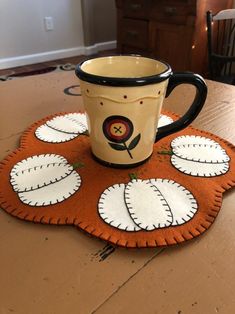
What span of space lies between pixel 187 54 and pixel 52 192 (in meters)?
1.80

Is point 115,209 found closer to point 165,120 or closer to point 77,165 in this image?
point 77,165

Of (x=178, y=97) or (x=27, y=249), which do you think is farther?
(x=178, y=97)

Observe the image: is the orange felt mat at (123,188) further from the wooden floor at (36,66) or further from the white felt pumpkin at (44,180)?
the wooden floor at (36,66)

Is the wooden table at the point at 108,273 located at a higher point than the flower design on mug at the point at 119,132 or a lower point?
lower

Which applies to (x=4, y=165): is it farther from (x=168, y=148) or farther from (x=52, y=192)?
(x=168, y=148)

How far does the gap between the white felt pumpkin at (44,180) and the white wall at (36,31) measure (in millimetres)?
2309

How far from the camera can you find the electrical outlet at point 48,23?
8.22ft

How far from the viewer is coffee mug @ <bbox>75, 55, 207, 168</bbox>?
0.32 metres

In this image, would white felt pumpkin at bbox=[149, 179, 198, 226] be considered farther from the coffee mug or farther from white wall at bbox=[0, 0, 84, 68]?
white wall at bbox=[0, 0, 84, 68]

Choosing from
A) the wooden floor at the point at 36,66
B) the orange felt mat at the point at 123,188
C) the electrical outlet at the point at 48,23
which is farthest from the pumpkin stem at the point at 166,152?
the electrical outlet at the point at 48,23

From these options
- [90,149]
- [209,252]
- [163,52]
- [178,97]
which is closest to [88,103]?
[90,149]

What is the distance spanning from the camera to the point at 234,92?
2.12 ft

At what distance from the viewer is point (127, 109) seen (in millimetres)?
330

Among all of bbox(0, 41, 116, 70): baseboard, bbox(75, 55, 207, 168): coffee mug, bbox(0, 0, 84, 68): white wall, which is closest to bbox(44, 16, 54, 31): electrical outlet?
bbox(0, 0, 84, 68): white wall
